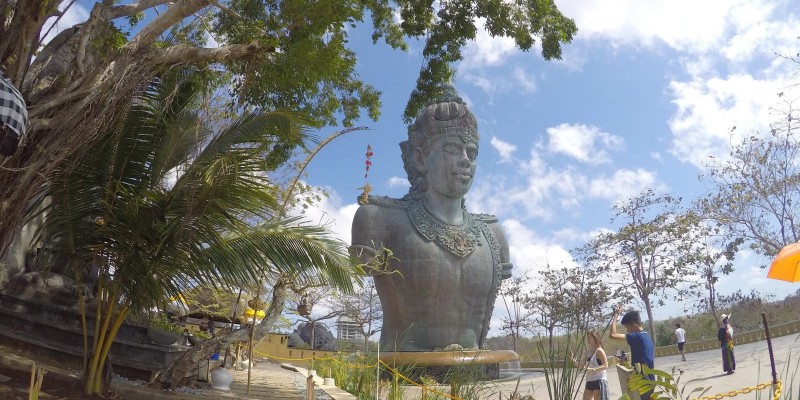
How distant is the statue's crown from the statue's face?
0.14 meters

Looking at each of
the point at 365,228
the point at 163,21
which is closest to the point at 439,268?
the point at 365,228

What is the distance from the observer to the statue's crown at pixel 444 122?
12250 mm

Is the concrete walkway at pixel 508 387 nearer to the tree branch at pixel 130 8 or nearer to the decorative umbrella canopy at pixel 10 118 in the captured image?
the decorative umbrella canopy at pixel 10 118

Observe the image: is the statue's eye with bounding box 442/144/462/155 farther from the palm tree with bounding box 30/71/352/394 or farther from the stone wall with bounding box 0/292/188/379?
the stone wall with bounding box 0/292/188/379

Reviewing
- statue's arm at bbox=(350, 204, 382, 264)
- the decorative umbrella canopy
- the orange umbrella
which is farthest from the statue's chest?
the decorative umbrella canopy

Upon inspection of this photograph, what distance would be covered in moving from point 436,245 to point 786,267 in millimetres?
6992

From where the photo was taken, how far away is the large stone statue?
38.2 ft

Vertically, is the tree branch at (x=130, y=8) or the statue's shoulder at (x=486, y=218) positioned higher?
the tree branch at (x=130, y=8)

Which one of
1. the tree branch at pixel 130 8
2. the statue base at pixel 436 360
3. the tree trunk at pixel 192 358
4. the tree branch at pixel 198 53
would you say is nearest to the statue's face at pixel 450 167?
the statue base at pixel 436 360

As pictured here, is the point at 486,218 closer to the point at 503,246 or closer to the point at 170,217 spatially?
the point at 503,246

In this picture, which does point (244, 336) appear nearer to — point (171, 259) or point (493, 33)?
point (171, 259)

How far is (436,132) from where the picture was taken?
40.3ft

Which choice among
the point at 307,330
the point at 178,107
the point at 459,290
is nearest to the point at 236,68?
the point at 178,107

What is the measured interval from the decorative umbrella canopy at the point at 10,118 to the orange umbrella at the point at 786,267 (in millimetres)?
5654
